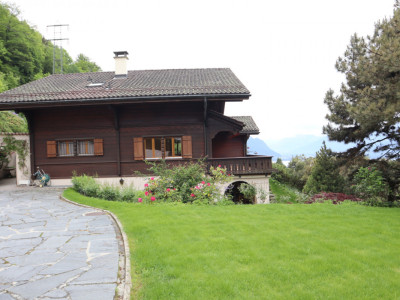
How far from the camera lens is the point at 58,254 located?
4.29 meters

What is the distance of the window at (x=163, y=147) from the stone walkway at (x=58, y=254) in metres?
5.57

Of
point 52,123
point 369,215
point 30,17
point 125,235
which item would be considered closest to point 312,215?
point 369,215

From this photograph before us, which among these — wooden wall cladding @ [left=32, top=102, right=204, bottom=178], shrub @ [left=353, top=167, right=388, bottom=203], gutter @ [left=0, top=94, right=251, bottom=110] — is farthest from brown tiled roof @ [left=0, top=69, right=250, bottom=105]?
shrub @ [left=353, top=167, right=388, bottom=203]

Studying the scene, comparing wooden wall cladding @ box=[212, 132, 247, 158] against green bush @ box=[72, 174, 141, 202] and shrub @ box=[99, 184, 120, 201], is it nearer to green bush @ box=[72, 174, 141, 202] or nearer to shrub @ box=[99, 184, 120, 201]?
green bush @ box=[72, 174, 141, 202]

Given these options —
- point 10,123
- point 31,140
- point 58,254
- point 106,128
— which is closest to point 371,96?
point 58,254

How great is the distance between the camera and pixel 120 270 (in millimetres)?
3678

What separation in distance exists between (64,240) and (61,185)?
8.56 meters

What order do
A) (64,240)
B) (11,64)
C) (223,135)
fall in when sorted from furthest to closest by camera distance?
1. (11,64)
2. (223,135)
3. (64,240)

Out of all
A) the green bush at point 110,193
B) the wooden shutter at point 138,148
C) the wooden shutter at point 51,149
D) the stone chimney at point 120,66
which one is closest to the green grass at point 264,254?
the green bush at point 110,193

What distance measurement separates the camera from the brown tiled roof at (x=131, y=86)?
38.4ft

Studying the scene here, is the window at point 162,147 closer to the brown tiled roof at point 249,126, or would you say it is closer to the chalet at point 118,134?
the chalet at point 118,134

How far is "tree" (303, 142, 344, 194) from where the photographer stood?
1415 cm

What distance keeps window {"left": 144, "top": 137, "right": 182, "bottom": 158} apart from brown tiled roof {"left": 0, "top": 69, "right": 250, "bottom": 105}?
222 cm

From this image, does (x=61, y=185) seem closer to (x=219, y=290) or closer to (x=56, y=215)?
(x=56, y=215)
